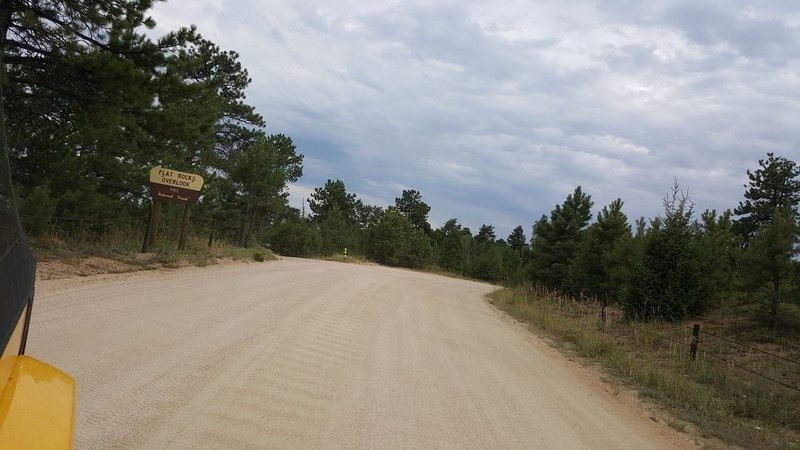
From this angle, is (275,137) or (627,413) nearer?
(627,413)

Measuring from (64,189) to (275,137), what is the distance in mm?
39221

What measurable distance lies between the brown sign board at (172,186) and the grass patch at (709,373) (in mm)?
10783

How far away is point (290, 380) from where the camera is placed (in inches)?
241

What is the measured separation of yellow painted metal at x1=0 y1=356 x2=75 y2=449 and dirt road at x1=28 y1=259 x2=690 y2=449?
6.46 ft

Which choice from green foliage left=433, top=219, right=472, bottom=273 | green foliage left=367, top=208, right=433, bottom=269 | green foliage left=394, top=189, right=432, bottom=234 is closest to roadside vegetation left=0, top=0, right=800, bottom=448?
green foliage left=367, top=208, right=433, bottom=269

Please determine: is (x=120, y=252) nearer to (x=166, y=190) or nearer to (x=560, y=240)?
(x=166, y=190)

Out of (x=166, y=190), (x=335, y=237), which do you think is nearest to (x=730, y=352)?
(x=166, y=190)

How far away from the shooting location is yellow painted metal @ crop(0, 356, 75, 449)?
1760 millimetres

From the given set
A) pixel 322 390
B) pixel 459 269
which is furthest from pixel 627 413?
pixel 459 269

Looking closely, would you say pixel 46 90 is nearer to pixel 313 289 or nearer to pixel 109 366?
pixel 313 289

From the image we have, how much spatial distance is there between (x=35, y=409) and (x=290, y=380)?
430 cm

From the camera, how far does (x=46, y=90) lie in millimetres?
13969

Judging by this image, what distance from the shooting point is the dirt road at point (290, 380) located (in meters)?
4.67

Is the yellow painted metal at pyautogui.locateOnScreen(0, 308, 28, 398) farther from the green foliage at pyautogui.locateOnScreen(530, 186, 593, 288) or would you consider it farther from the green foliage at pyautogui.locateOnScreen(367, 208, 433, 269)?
the green foliage at pyautogui.locateOnScreen(367, 208, 433, 269)
